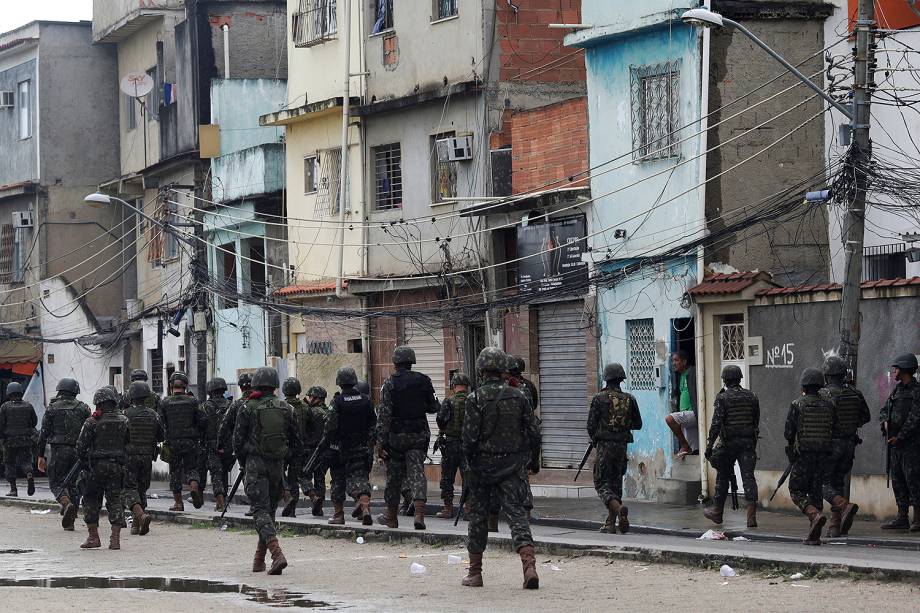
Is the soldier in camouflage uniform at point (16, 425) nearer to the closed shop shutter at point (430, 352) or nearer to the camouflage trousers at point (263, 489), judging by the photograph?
the closed shop shutter at point (430, 352)

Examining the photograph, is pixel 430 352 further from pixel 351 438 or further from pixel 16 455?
pixel 351 438

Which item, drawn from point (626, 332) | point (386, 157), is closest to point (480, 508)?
point (626, 332)

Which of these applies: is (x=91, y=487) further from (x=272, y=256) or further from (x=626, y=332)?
(x=272, y=256)

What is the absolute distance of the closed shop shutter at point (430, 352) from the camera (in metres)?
30.2

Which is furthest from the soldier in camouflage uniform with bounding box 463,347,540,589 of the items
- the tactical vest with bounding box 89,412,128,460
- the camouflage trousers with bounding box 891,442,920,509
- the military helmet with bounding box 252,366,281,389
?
the tactical vest with bounding box 89,412,128,460

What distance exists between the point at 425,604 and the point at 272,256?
75.8ft

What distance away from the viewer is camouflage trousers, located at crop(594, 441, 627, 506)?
18203 millimetres

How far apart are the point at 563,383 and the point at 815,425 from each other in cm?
1029

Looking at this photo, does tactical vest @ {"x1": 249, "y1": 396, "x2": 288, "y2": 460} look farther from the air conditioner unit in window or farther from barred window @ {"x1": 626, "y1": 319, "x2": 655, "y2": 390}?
the air conditioner unit in window

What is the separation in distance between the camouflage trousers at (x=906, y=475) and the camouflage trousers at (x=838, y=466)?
0.89 meters

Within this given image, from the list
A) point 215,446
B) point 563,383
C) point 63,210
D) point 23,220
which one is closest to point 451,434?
point 215,446

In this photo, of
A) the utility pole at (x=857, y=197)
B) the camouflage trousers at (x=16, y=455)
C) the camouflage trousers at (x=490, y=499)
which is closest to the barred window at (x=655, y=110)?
the utility pole at (x=857, y=197)

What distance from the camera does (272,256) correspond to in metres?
35.6

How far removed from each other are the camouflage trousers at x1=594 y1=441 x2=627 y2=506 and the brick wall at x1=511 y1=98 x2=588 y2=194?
28.0 ft
